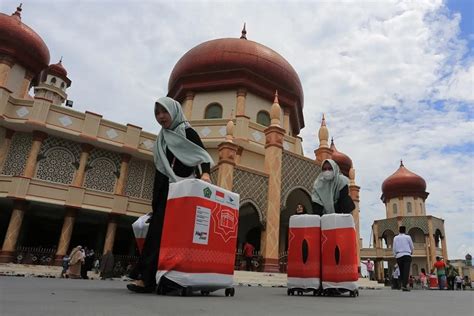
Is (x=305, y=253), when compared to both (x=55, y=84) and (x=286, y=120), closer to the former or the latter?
(x=286, y=120)

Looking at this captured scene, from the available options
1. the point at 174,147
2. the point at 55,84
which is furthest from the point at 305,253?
the point at 55,84

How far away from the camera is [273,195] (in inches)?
475

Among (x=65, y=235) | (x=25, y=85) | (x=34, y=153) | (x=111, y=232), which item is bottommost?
(x=65, y=235)

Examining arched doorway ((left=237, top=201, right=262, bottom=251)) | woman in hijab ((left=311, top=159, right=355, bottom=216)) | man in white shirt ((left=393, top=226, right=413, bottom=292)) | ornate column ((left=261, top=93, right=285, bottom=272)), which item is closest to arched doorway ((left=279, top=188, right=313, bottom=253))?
arched doorway ((left=237, top=201, right=262, bottom=251))

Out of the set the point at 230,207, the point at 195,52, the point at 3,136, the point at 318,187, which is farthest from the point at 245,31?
the point at 230,207

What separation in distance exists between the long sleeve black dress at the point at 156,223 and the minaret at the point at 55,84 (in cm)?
2063

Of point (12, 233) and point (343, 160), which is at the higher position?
point (343, 160)

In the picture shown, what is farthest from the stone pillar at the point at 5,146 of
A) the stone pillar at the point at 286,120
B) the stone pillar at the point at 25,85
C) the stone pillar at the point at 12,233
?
the stone pillar at the point at 286,120

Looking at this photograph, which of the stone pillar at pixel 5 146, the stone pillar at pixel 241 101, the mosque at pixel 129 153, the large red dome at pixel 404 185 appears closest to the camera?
the mosque at pixel 129 153

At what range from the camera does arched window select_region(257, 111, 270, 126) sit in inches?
662

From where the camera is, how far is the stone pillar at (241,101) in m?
16.0

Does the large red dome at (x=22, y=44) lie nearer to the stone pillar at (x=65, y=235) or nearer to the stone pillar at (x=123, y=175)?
the stone pillar at (x=123, y=175)

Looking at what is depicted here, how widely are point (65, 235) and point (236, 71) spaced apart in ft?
33.8

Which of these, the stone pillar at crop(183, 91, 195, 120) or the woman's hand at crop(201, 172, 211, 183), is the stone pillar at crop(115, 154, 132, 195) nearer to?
the stone pillar at crop(183, 91, 195, 120)
